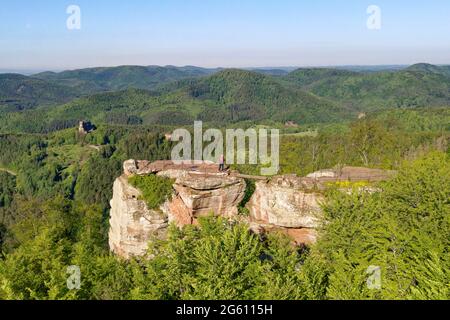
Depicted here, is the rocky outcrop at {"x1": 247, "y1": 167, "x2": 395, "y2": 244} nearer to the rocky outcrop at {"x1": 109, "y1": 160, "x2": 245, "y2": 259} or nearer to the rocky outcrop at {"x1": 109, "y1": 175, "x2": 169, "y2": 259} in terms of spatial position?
the rocky outcrop at {"x1": 109, "y1": 160, "x2": 245, "y2": 259}

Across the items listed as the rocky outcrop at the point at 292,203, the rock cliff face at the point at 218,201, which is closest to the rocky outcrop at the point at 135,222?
the rock cliff face at the point at 218,201

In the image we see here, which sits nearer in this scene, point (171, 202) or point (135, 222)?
point (171, 202)

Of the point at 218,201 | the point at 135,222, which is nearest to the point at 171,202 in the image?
the point at 135,222

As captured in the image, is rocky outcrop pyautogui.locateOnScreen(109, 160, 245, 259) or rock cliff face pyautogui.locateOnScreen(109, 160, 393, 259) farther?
rocky outcrop pyautogui.locateOnScreen(109, 160, 245, 259)

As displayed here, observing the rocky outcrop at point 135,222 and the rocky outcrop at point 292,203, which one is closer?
the rocky outcrop at point 292,203

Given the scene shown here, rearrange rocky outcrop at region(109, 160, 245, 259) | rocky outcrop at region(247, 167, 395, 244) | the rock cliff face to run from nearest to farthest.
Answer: rocky outcrop at region(247, 167, 395, 244) → the rock cliff face → rocky outcrop at region(109, 160, 245, 259)

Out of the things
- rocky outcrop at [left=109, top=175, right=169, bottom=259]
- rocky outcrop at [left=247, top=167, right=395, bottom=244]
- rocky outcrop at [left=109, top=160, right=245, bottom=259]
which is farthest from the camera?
rocky outcrop at [left=109, top=175, right=169, bottom=259]

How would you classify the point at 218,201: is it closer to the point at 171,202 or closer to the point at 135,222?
the point at 171,202

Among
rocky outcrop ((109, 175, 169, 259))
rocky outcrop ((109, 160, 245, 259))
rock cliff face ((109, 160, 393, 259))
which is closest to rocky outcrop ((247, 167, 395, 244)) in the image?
rock cliff face ((109, 160, 393, 259))

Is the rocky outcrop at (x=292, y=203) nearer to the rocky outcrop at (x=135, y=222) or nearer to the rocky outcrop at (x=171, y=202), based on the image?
the rocky outcrop at (x=171, y=202)
